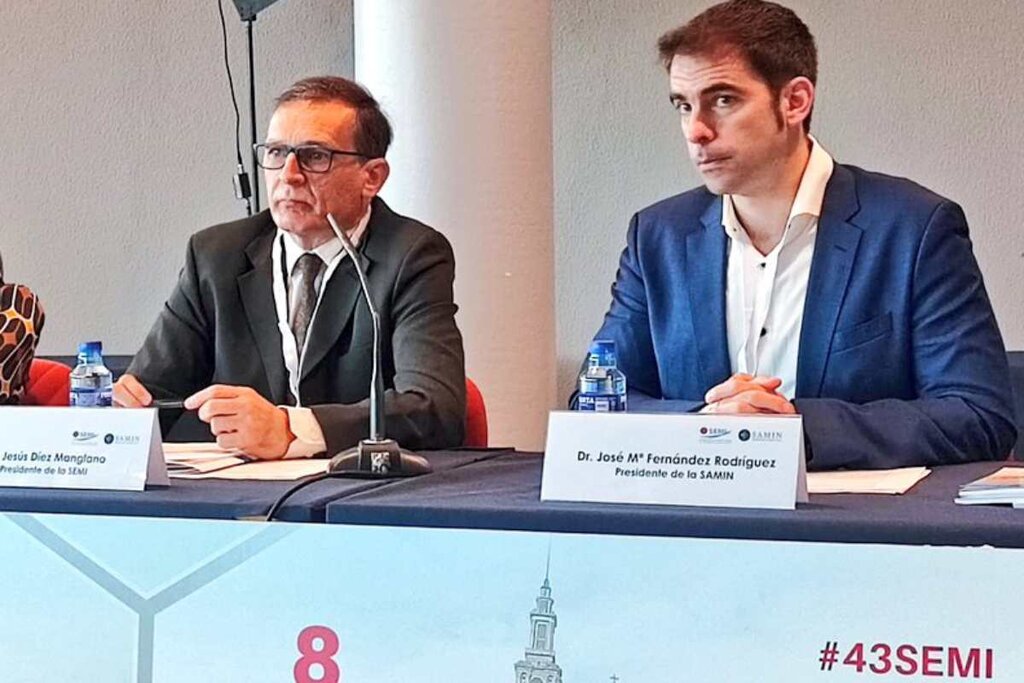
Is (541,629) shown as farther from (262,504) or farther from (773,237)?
(773,237)

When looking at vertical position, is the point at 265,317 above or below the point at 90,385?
above

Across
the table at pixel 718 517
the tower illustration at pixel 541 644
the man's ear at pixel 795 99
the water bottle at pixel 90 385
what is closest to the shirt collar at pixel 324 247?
the water bottle at pixel 90 385

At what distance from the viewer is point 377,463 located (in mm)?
1743

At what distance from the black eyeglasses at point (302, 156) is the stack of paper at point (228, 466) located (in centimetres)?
54

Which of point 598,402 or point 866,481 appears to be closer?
point 866,481

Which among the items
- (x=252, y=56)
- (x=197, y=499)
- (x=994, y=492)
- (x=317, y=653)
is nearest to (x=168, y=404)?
(x=197, y=499)

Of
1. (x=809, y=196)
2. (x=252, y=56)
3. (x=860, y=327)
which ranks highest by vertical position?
(x=252, y=56)

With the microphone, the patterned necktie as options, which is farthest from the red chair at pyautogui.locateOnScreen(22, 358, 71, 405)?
the microphone

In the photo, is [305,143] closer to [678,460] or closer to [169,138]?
[678,460]

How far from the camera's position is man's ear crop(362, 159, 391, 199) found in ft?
7.98

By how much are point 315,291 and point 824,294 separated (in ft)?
2.87

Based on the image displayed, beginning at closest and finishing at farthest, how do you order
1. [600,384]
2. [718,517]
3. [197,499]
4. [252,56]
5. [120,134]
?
[718,517]
[197,499]
[600,384]
[252,56]
[120,134]

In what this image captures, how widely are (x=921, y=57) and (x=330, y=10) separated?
1.78 metres

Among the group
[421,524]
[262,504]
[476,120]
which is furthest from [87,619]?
[476,120]
